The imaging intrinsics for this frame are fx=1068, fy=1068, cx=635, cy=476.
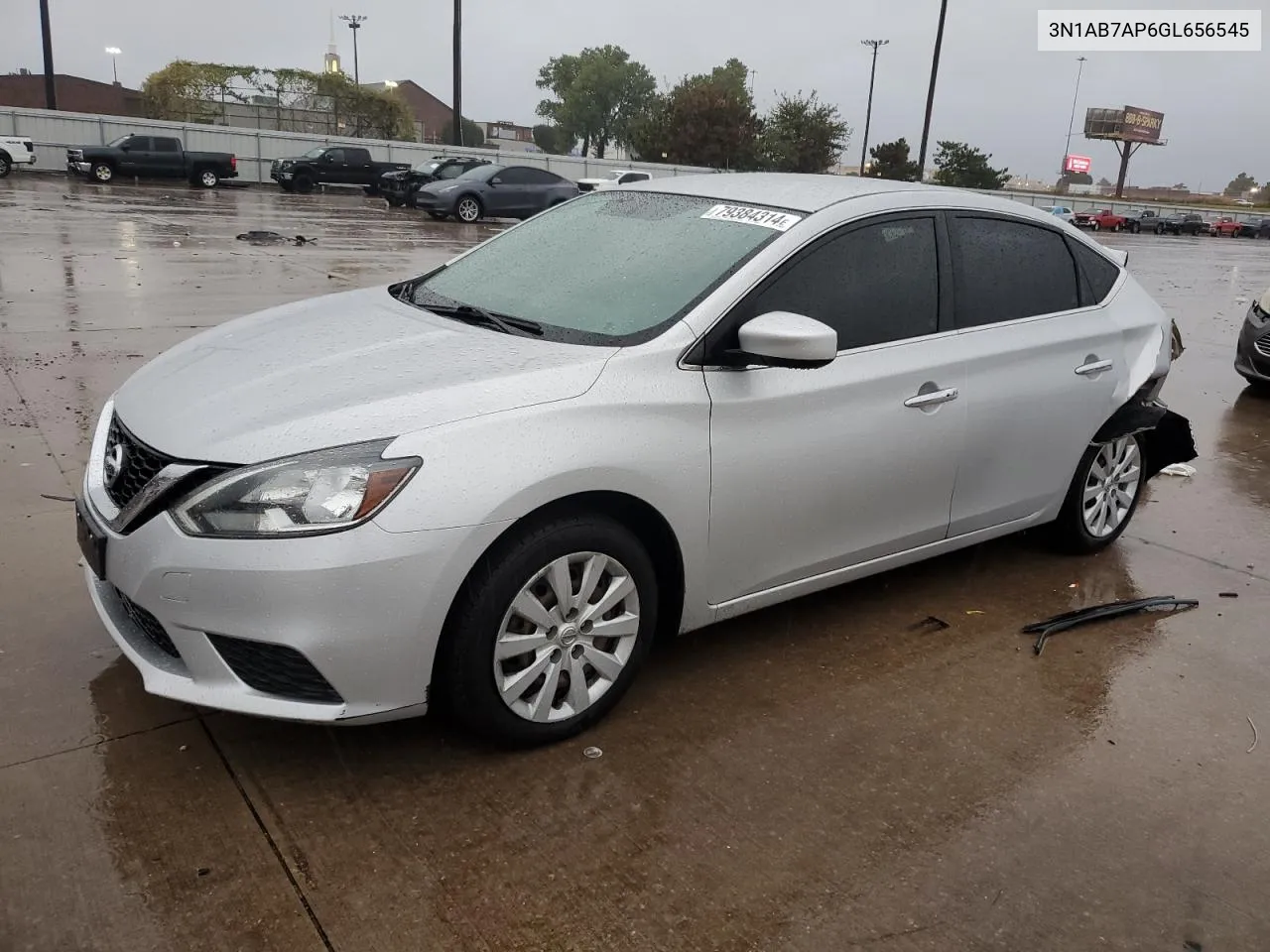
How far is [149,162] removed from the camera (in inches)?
1237

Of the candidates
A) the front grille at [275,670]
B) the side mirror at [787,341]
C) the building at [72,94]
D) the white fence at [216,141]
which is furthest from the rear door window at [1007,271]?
the building at [72,94]

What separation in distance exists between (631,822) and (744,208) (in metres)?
2.19

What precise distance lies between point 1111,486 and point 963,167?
Result: 65.0 meters

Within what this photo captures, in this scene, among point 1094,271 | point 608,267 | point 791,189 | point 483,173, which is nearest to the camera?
point 608,267

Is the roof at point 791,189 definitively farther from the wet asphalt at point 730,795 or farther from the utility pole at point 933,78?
the utility pole at point 933,78

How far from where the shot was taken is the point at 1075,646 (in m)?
4.14

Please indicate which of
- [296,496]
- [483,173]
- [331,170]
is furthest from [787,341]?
[331,170]

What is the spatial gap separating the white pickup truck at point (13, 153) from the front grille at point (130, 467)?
3177 cm

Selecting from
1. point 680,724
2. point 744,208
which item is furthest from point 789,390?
point 680,724

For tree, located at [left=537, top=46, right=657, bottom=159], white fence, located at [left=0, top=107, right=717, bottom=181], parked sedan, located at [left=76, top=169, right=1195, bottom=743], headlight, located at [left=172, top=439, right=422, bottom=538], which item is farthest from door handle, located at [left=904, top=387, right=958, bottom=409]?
tree, located at [left=537, top=46, right=657, bottom=159]

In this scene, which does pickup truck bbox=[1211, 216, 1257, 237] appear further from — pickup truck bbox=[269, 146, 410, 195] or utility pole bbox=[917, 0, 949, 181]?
pickup truck bbox=[269, 146, 410, 195]

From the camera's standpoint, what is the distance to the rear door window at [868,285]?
11.8 ft

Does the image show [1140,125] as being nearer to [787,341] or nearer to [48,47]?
[48,47]

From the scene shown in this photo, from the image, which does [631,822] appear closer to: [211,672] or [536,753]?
[536,753]
